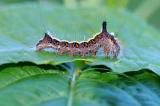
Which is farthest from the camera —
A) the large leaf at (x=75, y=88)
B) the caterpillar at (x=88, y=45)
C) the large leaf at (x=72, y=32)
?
the caterpillar at (x=88, y=45)

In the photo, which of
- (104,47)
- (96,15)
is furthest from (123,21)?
(104,47)

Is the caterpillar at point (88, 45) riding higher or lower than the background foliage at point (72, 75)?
higher

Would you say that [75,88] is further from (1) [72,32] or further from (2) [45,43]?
(1) [72,32]

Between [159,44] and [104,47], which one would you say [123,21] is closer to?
[159,44]

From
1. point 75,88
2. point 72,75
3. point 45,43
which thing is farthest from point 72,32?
point 75,88

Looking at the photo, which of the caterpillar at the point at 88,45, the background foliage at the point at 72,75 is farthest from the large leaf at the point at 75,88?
the caterpillar at the point at 88,45

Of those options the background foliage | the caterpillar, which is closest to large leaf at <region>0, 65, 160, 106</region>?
the background foliage

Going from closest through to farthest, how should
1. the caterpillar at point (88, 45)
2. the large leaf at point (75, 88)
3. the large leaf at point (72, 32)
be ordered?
the large leaf at point (75, 88), the large leaf at point (72, 32), the caterpillar at point (88, 45)

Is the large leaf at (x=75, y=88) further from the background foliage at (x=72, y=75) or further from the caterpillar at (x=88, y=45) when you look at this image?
the caterpillar at (x=88, y=45)
